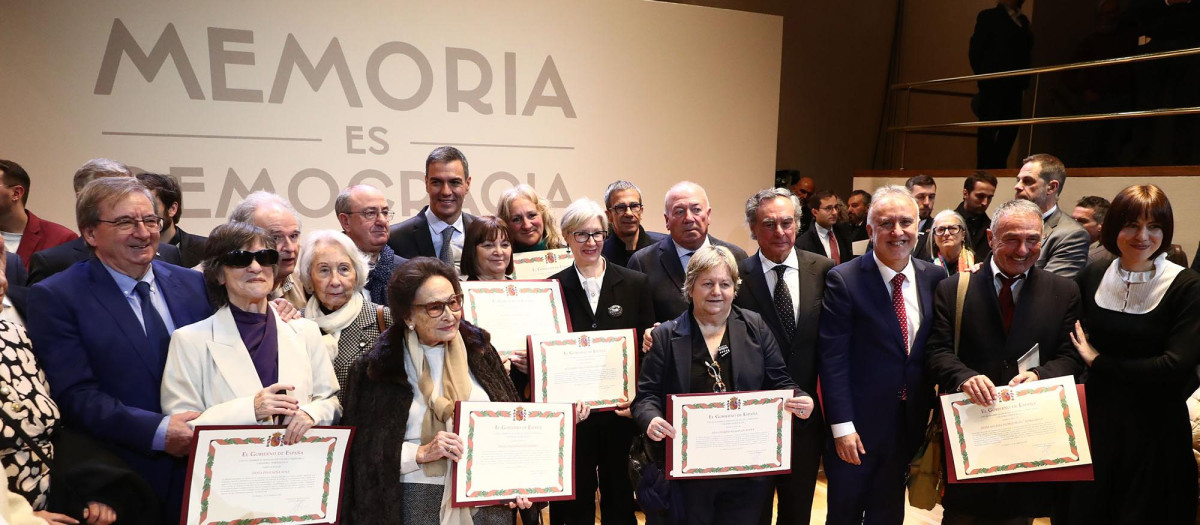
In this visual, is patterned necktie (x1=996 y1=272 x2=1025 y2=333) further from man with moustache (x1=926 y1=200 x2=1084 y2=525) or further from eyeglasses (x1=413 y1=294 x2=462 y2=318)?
eyeglasses (x1=413 y1=294 x2=462 y2=318)

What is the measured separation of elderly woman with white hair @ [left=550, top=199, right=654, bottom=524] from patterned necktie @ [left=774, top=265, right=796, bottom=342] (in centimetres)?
56

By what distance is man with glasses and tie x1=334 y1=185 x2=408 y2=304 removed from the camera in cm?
371

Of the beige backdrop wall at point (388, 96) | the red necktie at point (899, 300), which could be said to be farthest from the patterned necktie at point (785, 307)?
the beige backdrop wall at point (388, 96)

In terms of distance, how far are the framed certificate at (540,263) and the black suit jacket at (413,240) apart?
18.7 inches

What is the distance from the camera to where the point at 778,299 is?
346 centimetres

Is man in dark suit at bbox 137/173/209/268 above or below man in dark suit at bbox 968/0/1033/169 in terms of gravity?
below

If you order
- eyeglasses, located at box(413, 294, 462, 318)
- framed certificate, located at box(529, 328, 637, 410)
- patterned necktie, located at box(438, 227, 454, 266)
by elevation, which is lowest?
framed certificate, located at box(529, 328, 637, 410)

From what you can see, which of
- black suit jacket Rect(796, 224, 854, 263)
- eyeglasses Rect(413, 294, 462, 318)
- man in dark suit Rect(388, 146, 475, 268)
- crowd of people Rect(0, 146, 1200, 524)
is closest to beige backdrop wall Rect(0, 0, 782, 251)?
black suit jacket Rect(796, 224, 854, 263)

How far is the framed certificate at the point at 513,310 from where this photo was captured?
3.29 meters

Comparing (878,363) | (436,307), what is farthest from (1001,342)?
(436,307)

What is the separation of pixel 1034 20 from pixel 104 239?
9.50m

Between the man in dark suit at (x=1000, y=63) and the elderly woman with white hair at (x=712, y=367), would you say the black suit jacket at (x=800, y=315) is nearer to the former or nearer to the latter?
the elderly woman with white hair at (x=712, y=367)

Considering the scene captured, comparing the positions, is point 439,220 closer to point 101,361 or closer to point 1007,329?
point 101,361

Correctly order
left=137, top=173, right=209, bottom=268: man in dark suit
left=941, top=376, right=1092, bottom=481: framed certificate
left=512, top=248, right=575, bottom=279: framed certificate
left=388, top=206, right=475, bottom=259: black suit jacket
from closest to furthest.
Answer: left=941, top=376, right=1092, bottom=481: framed certificate < left=137, top=173, right=209, bottom=268: man in dark suit < left=512, top=248, right=575, bottom=279: framed certificate < left=388, top=206, right=475, bottom=259: black suit jacket
